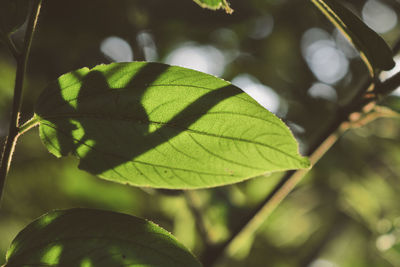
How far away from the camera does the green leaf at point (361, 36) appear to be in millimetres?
507

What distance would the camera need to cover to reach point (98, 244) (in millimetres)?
480

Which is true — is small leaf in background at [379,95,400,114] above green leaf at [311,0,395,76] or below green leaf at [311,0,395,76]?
below

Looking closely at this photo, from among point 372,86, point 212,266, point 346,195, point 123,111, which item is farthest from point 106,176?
point 346,195

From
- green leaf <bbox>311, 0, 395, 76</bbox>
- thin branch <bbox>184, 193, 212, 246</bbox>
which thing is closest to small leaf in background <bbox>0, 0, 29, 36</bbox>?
green leaf <bbox>311, 0, 395, 76</bbox>

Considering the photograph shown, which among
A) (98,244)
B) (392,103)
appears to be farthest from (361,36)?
(98,244)

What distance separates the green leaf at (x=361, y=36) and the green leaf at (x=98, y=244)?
13.8 inches

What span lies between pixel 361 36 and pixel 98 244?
44 centimetres

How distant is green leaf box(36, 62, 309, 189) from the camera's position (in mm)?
470

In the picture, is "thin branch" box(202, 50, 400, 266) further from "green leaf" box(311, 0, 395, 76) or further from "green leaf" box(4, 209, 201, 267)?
"green leaf" box(4, 209, 201, 267)

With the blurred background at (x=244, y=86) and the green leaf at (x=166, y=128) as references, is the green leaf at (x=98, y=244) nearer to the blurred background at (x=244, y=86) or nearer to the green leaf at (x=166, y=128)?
the green leaf at (x=166, y=128)

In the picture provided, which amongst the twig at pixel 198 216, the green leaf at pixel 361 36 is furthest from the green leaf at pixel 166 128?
the twig at pixel 198 216

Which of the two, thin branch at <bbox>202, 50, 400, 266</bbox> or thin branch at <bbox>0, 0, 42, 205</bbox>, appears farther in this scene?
thin branch at <bbox>202, 50, 400, 266</bbox>

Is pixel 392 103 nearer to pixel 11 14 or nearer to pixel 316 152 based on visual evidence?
pixel 316 152

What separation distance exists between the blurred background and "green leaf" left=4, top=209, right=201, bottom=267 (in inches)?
A: 21.8
